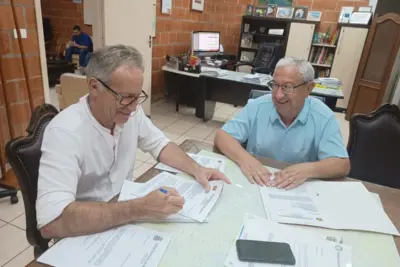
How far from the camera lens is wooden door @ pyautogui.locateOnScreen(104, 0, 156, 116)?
126 inches

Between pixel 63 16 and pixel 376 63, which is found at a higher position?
pixel 63 16

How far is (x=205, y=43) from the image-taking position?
16.6 ft

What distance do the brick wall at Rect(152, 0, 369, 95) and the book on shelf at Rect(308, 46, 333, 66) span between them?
390mm

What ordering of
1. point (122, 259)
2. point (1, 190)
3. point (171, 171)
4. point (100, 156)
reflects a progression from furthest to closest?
point (1, 190) → point (171, 171) → point (100, 156) → point (122, 259)

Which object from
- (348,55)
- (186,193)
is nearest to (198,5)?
(348,55)

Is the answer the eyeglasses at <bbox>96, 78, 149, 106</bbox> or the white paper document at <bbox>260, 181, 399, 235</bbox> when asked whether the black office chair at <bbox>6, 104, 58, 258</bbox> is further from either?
the white paper document at <bbox>260, 181, 399, 235</bbox>

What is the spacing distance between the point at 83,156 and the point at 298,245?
31.1 inches

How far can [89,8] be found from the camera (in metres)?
3.16

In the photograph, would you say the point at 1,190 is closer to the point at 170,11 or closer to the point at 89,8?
the point at 89,8

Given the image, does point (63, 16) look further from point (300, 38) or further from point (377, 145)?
point (377, 145)

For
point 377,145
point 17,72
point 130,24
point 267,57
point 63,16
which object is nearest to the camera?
point 377,145

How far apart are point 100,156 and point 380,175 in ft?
5.35

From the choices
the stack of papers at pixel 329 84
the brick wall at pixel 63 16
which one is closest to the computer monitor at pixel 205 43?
the stack of papers at pixel 329 84

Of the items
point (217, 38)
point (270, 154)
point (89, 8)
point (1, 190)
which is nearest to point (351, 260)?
point (270, 154)
